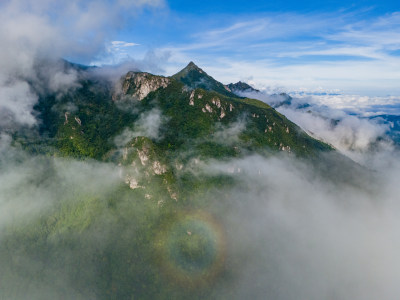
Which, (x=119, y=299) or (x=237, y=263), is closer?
(x=119, y=299)

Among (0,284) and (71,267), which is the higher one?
(71,267)

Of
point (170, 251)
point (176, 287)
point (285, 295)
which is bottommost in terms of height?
point (285, 295)

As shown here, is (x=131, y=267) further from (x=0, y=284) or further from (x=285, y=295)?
(x=285, y=295)

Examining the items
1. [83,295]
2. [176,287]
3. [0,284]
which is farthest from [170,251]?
[0,284]

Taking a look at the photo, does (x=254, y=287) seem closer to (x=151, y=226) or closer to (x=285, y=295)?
(x=285, y=295)

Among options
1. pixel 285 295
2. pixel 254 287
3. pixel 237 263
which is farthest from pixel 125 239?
pixel 285 295

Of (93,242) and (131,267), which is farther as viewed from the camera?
(93,242)
